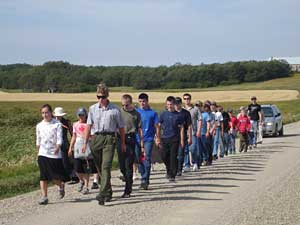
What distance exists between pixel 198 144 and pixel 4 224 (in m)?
8.67

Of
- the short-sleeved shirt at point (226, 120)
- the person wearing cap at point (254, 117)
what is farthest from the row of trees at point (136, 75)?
the short-sleeved shirt at point (226, 120)

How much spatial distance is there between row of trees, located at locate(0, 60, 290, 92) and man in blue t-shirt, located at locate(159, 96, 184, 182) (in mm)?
94362

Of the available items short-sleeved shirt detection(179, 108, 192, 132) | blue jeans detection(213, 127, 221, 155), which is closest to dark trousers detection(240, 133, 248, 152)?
blue jeans detection(213, 127, 221, 155)

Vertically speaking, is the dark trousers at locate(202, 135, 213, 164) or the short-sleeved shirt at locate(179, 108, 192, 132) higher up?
the short-sleeved shirt at locate(179, 108, 192, 132)

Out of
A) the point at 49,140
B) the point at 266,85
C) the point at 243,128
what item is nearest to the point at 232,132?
the point at 243,128

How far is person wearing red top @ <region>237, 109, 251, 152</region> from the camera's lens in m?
23.3

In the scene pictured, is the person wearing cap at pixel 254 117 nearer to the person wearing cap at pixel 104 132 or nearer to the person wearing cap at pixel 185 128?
the person wearing cap at pixel 185 128

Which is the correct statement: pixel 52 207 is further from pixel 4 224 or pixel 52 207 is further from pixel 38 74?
pixel 38 74

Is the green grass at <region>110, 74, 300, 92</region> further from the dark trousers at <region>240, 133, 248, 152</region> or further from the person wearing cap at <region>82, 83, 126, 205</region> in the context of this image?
the person wearing cap at <region>82, 83, 126, 205</region>

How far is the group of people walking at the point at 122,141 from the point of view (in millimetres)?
10969

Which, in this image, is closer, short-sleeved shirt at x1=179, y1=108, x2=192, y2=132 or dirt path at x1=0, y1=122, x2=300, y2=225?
dirt path at x1=0, y1=122, x2=300, y2=225

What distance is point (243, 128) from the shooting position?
23312 millimetres

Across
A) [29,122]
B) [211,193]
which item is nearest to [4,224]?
[211,193]

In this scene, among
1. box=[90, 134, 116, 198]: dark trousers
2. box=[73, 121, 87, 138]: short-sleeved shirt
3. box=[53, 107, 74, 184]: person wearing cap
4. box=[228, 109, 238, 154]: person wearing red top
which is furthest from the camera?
box=[228, 109, 238, 154]: person wearing red top
